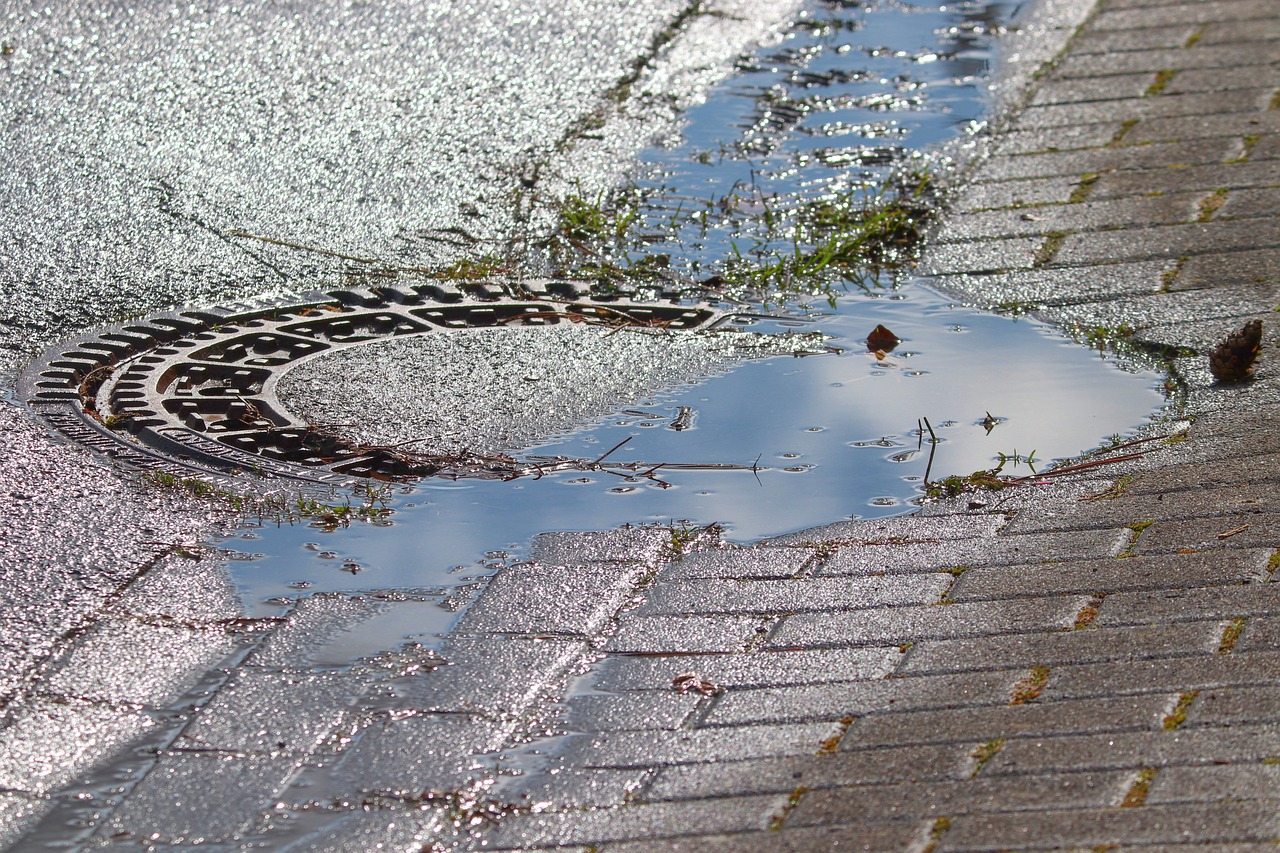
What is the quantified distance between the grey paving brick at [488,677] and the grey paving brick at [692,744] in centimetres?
18

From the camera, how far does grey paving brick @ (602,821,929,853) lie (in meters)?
2.21

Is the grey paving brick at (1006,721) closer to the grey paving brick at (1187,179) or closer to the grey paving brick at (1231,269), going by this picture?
the grey paving brick at (1231,269)

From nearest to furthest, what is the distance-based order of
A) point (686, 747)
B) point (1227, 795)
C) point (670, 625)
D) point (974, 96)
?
1. point (1227, 795)
2. point (686, 747)
3. point (670, 625)
4. point (974, 96)

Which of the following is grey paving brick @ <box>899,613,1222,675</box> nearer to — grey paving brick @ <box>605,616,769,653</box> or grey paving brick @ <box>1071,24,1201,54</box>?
grey paving brick @ <box>605,616,769,653</box>

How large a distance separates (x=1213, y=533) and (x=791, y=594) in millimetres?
876

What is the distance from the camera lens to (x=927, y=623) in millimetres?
2912

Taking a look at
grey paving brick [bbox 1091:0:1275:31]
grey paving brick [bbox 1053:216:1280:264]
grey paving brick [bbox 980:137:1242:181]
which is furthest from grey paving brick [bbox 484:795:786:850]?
grey paving brick [bbox 1091:0:1275:31]

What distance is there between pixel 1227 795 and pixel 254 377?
2.72m

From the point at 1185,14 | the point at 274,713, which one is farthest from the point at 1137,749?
the point at 1185,14

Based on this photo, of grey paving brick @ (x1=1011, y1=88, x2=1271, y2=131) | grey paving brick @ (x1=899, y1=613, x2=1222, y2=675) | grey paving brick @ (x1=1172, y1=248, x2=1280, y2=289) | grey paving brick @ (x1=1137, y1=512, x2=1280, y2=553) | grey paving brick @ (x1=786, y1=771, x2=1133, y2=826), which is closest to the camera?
grey paving brick @ (x1=786, y1=771, x2=1133, y2=826)

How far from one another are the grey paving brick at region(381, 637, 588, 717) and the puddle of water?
0.13 m

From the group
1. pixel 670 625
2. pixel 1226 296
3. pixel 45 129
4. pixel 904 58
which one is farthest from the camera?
pixel 904 58

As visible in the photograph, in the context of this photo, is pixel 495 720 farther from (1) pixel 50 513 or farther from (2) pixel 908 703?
(1) pixel 50 513

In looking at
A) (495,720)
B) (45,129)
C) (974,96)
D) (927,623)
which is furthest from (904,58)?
(495,720)
